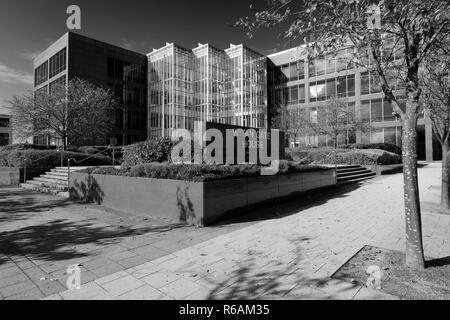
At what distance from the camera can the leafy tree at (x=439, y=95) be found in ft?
21.7

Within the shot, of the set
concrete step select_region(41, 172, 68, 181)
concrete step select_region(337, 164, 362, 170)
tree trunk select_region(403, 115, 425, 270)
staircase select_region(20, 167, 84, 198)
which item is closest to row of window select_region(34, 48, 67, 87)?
concrete step select_region(41, 172, 68, 181)

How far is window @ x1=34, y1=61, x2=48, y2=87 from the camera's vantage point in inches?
1599

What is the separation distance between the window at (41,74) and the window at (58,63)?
2.15 meters

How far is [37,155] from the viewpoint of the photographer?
1511cm

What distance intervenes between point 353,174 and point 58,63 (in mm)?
39805

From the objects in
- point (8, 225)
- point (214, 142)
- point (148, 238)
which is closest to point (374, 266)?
point (148, 238)

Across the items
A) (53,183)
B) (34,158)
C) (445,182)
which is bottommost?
(53,183)

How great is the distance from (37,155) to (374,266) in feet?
55.4

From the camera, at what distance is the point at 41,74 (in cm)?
4200

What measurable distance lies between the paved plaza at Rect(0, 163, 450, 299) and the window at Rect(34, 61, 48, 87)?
133 ft

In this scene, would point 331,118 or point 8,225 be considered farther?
point 331,118

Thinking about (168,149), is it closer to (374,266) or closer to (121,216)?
(121,216)

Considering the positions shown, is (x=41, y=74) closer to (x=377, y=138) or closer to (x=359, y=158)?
(x=359, y=158)

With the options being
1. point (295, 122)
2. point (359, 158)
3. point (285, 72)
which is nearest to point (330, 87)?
point (285, 72)
